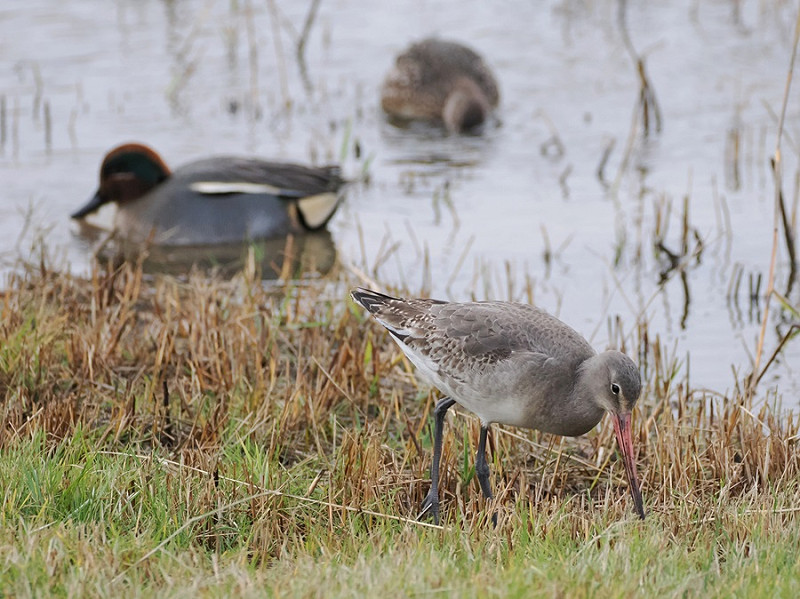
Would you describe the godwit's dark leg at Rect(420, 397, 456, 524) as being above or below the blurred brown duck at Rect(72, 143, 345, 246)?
below

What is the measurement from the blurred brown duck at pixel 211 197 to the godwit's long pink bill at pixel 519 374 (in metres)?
4.03

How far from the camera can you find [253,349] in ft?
18.1

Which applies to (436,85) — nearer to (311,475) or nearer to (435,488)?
(311,475)

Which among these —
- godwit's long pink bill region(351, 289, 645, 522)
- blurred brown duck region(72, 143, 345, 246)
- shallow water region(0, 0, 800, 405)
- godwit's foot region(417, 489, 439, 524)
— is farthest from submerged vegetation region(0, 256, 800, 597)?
blurred brown duck region(72, 143, 345, 246)

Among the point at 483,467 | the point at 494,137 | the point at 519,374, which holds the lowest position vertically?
the point at 483,467

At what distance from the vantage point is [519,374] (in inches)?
163

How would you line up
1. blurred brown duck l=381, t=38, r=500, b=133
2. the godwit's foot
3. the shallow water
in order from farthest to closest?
1. blurred brown duck l=381, t=38, r=500, b=133
2. the shallow water
3. the godwit's foot

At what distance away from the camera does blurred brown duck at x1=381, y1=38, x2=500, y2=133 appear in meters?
11.5

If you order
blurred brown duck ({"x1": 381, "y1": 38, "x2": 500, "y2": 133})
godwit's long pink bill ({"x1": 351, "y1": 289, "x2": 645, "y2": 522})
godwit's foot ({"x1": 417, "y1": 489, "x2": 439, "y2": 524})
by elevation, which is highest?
blurred brown duck ({"x1": 381, "y1": 38, "x2": 500, "y2": 133})

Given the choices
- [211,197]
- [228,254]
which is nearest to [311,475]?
[228,254]

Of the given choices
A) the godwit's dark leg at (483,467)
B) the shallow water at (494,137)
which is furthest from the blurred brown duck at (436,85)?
the godwit's dark leg at (483,467)

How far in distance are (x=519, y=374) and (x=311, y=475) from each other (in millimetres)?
961

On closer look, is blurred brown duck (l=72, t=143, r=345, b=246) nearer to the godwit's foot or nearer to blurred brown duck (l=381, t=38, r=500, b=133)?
blurred brown duck (l=381, t=38, r=500, b=133)

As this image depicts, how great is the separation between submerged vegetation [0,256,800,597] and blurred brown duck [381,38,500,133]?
5.68m
